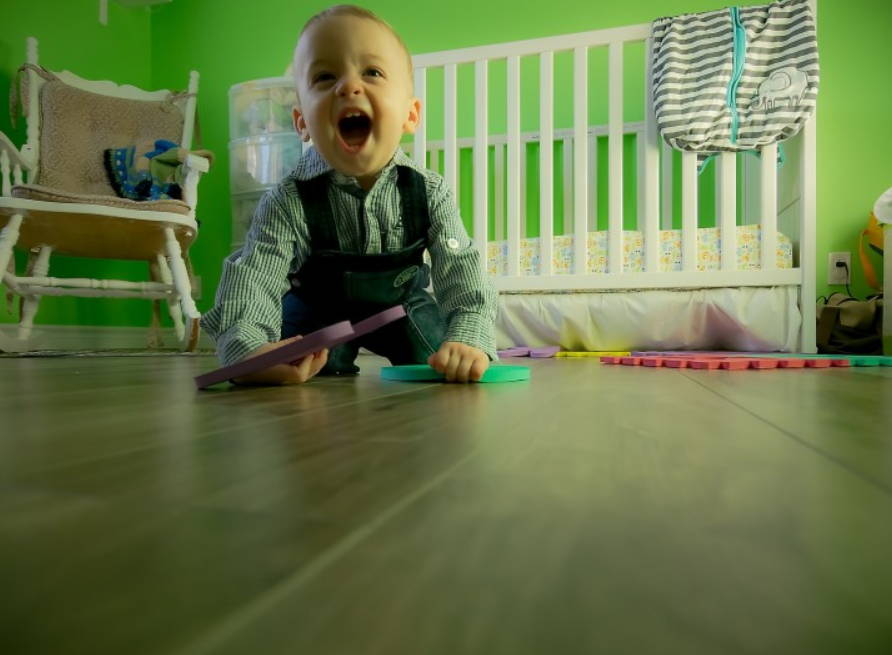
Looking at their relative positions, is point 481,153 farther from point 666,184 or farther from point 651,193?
point 666,184

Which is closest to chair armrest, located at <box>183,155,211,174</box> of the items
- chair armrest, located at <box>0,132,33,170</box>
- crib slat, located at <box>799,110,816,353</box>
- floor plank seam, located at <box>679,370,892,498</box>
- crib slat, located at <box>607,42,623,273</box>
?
chair armrest, located at <box>0,132,33,170</box>

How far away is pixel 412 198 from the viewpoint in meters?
1.04

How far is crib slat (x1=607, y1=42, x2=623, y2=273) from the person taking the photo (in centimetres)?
191

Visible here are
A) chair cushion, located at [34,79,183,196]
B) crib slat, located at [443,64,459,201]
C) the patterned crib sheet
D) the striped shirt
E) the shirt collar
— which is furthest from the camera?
chair cushion, located at [34,79,183,196]

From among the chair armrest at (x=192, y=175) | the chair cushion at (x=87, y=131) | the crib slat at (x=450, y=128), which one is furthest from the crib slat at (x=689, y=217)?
the chair cushion at (x=87, y=131)

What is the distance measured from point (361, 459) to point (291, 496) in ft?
0.26

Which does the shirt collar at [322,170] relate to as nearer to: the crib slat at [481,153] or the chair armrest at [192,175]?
the crib slat at [481,153]

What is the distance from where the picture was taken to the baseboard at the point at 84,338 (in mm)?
2148

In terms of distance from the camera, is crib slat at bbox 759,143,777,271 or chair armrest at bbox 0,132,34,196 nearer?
crib slat at bbox 759,143,777,271

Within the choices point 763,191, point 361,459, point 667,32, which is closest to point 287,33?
point 667,32

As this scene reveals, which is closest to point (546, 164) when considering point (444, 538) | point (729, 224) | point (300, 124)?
point (729, 224)

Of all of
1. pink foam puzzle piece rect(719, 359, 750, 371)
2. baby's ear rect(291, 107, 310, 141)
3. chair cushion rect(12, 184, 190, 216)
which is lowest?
pink foam puzzle piece rect(719, 359, 750, 371)

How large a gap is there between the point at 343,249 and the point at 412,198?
5.6 inches

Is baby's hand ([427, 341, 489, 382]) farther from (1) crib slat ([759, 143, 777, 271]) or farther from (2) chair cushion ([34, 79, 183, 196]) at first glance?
(2) chair cushion ([34, 79, 183, 196])
